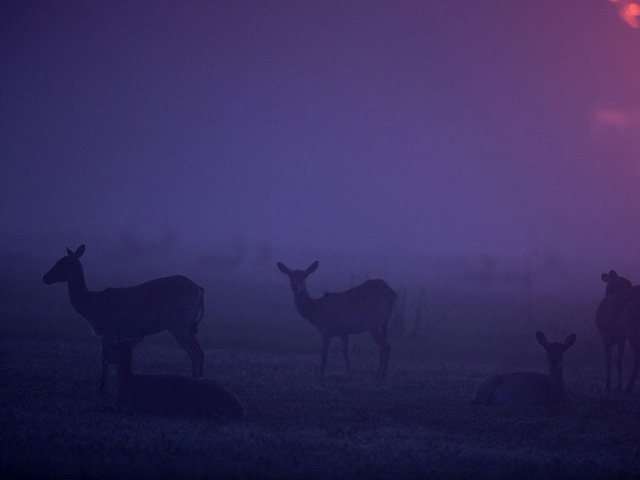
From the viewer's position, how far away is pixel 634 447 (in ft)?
39.8

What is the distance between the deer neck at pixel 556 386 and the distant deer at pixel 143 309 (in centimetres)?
717

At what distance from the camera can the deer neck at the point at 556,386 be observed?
15766 mm

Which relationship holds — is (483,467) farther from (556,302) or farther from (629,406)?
(556,302)

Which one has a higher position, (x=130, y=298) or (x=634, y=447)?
(x=130, y=298)

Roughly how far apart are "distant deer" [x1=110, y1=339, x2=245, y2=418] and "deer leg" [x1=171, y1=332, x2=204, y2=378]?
13.8ft

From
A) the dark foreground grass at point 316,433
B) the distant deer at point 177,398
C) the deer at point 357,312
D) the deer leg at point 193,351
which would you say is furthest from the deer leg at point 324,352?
the distant deer at point 177,398

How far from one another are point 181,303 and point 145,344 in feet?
28.5

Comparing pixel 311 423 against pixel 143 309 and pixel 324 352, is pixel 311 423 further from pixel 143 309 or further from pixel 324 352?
pixel 324 352

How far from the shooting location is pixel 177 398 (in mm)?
13227

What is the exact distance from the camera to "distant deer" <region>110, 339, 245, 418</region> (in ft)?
43.0

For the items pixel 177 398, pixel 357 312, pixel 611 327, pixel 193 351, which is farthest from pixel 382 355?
pixel 177 398

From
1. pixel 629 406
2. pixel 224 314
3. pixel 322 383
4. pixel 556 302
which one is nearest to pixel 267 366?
pixel 322 383

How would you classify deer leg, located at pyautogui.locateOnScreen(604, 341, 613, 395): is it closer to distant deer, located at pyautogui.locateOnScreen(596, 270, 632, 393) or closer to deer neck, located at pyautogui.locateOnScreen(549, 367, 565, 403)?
distant deer, located at pyautogui.locateOnScreen(596, 270, 632, 393)

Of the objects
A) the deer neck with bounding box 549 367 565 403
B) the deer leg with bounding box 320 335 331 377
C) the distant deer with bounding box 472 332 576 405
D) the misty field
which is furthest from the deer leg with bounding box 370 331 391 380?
the deer neck with bounding box 549 367 565 403
